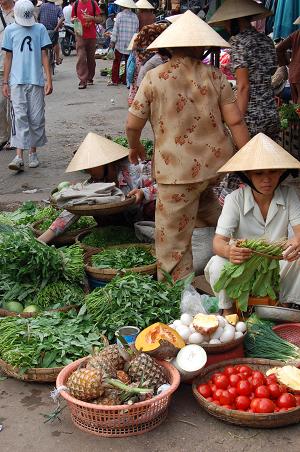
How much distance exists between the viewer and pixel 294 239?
408 cm

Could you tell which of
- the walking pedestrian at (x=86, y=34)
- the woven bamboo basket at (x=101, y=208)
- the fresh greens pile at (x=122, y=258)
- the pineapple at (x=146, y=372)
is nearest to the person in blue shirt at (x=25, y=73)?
the woven bamboo basket at (x=101, y=208)

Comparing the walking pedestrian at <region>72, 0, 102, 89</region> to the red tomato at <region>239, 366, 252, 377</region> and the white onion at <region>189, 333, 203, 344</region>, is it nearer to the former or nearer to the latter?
the white onion at <region>189, 333, 203, 344</region>

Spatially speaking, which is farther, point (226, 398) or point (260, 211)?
point (260, 211)

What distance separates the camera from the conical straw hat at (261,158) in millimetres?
4086

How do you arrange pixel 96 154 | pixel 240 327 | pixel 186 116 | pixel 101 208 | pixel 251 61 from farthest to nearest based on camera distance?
pixel 251 61
pixel 96 154
pixel 101 208
pixel 186 116
pixel 240 327

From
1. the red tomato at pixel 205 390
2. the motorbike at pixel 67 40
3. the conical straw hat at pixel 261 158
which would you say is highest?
the conical straw hat at pixel 261 158

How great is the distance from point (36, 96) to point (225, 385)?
582cm

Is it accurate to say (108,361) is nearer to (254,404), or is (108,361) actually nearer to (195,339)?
(195,339)

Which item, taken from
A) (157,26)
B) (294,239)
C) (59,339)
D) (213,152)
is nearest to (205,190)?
(213,152)

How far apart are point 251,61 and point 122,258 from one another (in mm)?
2153

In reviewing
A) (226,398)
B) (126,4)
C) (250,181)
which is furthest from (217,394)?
(126,4)

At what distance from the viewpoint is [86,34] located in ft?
50.7

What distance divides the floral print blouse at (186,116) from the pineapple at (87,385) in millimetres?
1654

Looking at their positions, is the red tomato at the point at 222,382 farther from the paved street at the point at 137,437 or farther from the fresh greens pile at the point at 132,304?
the fresh greens pile at the point at 132,304
